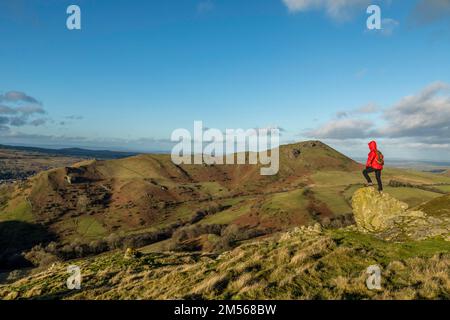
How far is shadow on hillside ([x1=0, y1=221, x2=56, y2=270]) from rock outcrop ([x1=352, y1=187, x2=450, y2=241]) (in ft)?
414

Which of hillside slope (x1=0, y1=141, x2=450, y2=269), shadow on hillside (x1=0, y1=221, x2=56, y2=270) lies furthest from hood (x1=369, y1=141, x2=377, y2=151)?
shadow on hillside (x1=0, y1=221, x2=56, y2=270)

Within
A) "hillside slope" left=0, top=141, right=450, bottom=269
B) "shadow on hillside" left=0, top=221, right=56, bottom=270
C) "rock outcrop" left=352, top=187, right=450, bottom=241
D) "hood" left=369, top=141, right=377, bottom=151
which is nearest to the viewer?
"rock outcrop" left=352, top=187, right=450, bottom=241

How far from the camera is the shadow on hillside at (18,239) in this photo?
4488 inches

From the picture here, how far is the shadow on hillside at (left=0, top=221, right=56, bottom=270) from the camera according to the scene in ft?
374

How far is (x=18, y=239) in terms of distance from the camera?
14400 cm

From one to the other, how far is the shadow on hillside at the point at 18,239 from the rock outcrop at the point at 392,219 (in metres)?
126

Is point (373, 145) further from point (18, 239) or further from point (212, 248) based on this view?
point (18, 239)

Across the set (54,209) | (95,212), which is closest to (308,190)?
(95,212)

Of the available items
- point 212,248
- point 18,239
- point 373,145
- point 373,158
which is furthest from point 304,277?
point 18,239

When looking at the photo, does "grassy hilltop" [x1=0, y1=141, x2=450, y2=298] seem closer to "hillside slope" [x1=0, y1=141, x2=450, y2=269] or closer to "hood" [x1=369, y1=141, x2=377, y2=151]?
"hillside slope" [x1=0, y1=141, x2=450, y2=269]
